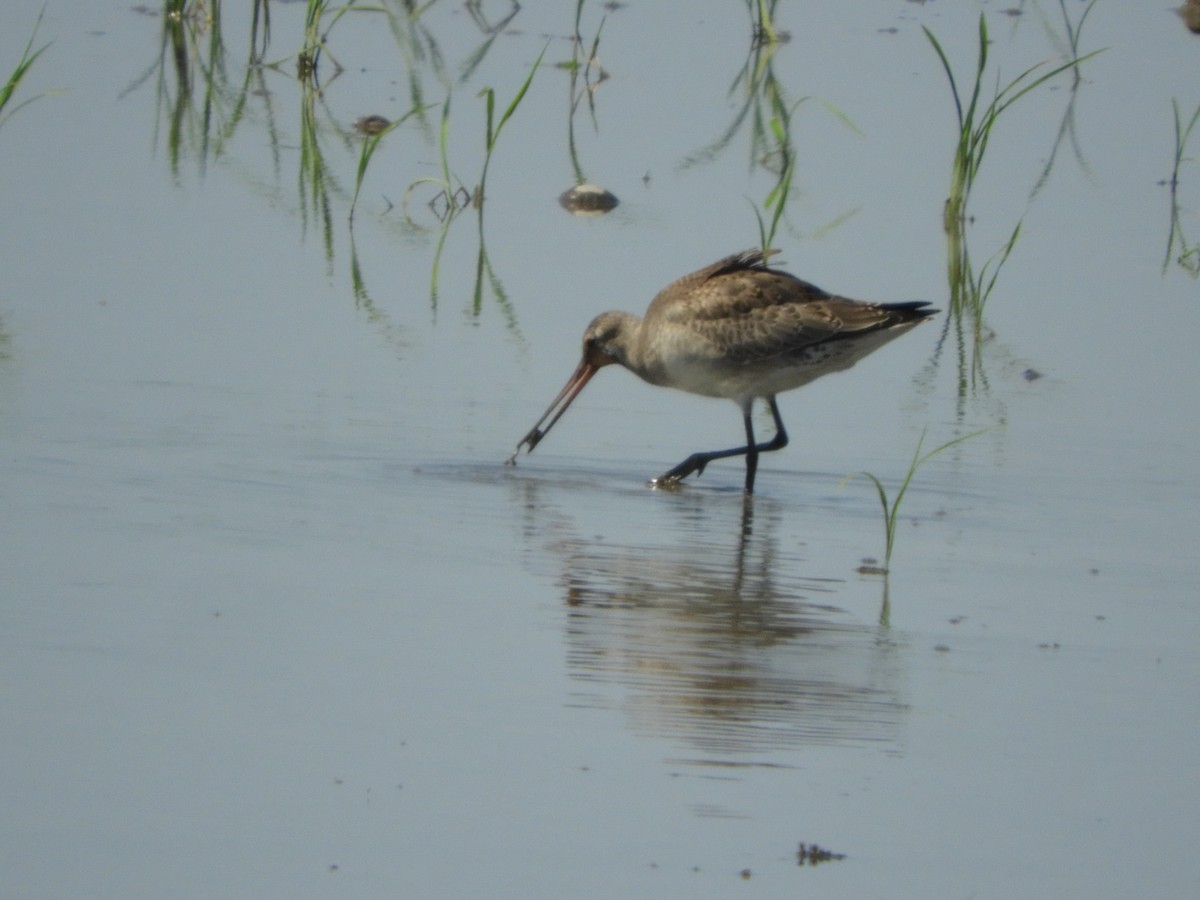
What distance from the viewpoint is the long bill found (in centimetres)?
865

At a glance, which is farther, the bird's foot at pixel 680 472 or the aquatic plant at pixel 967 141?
the aquatic plant at pixel 967 141

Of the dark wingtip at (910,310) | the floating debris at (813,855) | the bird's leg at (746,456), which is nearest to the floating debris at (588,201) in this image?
the bird's leg at (746,456)

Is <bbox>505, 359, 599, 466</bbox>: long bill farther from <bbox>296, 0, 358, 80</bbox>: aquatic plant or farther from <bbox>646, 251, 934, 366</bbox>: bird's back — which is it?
<bbox>296, 0, 358, 80</bbox>: aquatic plant

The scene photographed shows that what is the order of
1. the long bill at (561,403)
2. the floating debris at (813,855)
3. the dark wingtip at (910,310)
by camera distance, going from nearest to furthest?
the floating debris at (813,855) → the long bill at (561,403) → the dark wingtip at (910,310)

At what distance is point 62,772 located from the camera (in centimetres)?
473

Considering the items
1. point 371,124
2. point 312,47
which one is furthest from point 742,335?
point 312,47

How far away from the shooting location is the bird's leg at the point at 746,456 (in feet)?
27.9

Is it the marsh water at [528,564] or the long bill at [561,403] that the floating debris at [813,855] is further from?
the long bill at [561,403]

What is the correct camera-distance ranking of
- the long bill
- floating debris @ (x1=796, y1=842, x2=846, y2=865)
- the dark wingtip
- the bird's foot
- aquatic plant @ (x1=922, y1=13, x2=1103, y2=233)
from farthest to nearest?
aquatic plant @ (x1=922, y1=13, x2=1103, y2=233)
the dark wingtip
the long bill
the bird's foot
floating debris @ (x1=796, y1=842, x2=846, y2=865)

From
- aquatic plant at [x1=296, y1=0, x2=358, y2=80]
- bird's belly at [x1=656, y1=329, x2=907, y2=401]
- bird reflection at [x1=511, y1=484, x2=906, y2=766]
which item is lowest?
bird reflection at [x1=511, y1=484, x2=906, y2=766]

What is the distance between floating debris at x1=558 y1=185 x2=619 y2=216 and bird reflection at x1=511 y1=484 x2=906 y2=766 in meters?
4.58

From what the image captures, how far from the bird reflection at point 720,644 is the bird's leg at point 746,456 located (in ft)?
1.92

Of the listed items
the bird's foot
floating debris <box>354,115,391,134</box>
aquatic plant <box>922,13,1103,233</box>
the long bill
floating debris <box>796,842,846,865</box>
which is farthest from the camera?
floating debris <box>354,115,391,134</box>

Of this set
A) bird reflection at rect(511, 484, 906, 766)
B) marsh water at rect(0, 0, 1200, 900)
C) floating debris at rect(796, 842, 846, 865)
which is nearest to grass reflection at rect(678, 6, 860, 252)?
marsh water at rect(0, 0, 1200, 900)
